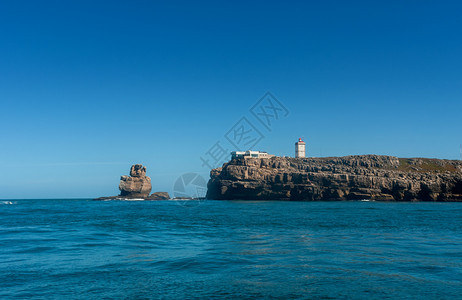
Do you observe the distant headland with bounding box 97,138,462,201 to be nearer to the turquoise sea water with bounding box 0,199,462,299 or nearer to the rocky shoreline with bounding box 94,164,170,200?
the rocky shoreline with bounding box 94,164,170,200

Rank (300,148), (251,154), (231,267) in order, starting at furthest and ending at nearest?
(300,148), (251,154), (231,267)

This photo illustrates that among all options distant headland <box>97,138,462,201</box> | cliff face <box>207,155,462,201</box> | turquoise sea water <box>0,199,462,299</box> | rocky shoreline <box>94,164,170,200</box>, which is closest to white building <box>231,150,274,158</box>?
distant headland <box>97,138,462,201</box>

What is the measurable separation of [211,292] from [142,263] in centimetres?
634

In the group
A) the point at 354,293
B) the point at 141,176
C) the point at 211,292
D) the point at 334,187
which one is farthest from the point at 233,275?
the point at 141,176

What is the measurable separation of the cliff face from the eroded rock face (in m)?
41.1

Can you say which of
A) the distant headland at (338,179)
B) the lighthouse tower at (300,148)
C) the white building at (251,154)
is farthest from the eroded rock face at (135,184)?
the lighthouse tower at (300,148)

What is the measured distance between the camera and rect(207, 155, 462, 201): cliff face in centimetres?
12081

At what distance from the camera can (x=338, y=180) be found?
127062 mm

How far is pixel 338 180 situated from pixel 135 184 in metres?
104

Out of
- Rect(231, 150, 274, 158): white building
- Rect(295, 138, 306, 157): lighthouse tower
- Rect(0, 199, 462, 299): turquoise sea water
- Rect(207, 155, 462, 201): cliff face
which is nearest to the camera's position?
Rect(0, 199, 462, 299): turquoise sea water

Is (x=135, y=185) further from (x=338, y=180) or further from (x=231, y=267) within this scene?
(x=231, y=267)

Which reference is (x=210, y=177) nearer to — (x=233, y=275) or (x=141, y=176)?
(x=141, y=176)

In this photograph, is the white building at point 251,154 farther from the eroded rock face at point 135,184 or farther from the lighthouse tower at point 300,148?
the eroded rock face at point 135,184

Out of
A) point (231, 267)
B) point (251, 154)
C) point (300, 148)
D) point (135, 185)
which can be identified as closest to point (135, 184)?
point (135, 185)
